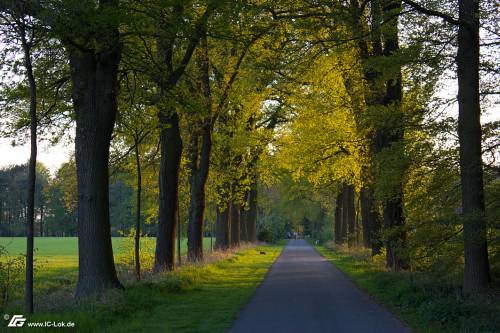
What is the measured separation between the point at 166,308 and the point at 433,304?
223 inches

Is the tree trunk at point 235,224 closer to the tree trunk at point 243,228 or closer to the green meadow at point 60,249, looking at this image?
the green meadow at point 60,249

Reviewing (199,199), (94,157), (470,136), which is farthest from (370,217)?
(94,157)

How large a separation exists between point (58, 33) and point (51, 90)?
4319 mm

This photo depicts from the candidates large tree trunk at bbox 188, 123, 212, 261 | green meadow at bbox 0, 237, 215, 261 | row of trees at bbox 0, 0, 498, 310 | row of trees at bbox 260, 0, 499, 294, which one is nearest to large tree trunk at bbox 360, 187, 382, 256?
row of trees at bbox 0, 0, 498, 310

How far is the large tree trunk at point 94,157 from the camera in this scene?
45.8ft

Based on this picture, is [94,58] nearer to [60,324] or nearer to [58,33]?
[58,33]

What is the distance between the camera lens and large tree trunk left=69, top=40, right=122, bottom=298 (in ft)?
45.8

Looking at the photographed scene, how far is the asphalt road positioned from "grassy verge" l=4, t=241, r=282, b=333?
0.43 m

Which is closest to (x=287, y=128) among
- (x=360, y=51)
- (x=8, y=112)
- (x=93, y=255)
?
(x=360, y=51)

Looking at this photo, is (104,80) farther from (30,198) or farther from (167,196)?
(167,196)

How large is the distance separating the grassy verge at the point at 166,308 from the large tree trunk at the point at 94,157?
102cm

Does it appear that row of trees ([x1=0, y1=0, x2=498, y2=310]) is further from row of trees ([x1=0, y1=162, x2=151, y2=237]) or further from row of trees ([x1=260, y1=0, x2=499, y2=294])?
row of trees ([x1=0, y1=162, x2=151, y2=237])

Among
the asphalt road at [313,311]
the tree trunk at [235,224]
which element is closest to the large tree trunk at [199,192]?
the asphalt road at [313,311]

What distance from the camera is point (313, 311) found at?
12930 mm
